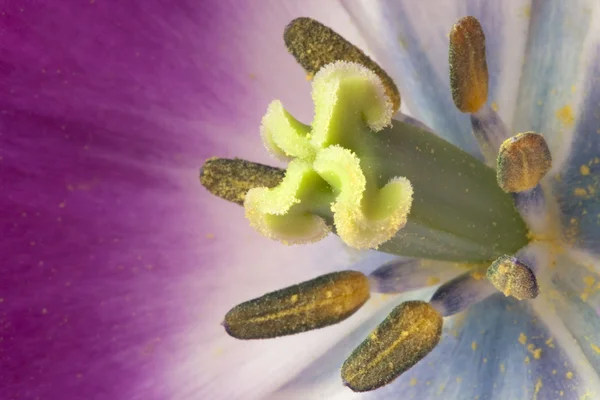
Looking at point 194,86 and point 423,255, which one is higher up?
point 194,86

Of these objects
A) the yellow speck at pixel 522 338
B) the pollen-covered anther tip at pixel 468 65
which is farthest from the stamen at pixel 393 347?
the pollen-covered anther tip at pixel 468 65

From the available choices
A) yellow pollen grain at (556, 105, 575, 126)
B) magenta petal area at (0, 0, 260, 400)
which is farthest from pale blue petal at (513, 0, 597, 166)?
magenta petal area at (0, 0, 260, 400)

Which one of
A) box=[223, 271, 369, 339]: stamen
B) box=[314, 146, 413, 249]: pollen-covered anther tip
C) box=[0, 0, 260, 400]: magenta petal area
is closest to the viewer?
box=[314, 146, 413, 249]: pollen-covered anther tip

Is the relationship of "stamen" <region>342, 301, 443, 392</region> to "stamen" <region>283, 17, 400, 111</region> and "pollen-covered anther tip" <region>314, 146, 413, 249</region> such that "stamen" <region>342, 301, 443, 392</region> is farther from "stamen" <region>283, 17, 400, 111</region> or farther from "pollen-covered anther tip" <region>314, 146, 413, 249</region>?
"stamen" <region>283, 17, 400, 111</region>

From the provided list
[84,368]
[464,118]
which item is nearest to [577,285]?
[464,118]

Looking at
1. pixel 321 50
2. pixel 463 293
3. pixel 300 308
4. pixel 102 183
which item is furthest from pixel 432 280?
pixel 102 183

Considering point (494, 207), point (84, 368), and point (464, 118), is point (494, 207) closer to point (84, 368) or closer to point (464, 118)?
point (464, 118)
